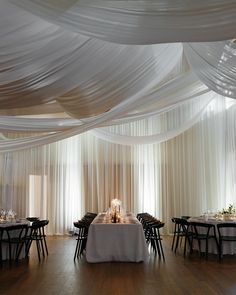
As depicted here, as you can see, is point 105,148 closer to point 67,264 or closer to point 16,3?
point 67,264

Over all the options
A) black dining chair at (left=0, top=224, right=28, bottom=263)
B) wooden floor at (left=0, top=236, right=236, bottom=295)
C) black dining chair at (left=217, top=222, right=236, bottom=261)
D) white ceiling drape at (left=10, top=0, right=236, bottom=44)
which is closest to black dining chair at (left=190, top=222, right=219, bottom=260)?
black dining chair at (left=217, top=222, right=236, bottom=261)

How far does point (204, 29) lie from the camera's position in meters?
2.81

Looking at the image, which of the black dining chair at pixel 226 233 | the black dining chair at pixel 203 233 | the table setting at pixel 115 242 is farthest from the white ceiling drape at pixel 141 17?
the black dining chair at pixel 203 233

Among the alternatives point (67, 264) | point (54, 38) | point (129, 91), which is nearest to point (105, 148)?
point (67, 264)

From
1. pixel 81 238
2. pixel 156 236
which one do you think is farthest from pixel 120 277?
pixel 81 238

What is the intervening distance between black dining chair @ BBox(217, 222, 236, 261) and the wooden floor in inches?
12.3

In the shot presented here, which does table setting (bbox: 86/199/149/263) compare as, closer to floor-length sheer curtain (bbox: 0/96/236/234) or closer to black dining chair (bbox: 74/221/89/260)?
black dining chair (bbox: 74/221/89/260)

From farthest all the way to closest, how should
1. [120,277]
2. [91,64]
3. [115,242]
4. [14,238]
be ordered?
1. [14,238]
2. [115,242]
3. [120,277]
4. [91,64]

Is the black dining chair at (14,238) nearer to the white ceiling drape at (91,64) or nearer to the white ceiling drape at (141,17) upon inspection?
the white ceiling drape at (91,64)

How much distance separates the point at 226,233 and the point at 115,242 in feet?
7.24

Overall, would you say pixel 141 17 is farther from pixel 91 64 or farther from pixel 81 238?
pixel 81 238

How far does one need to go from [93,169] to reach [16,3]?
8477 mm

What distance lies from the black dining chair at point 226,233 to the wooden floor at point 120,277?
31 centimetres

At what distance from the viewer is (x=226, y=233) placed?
7066mm
